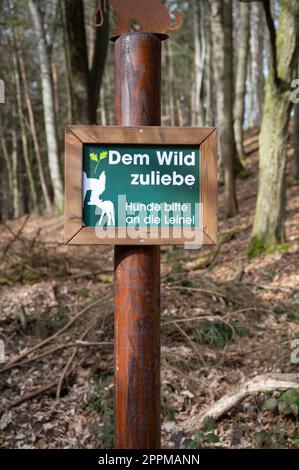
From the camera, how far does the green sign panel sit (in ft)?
7.24

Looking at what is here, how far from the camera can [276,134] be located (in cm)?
750

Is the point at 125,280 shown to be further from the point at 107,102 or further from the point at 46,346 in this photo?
the point at 107,102

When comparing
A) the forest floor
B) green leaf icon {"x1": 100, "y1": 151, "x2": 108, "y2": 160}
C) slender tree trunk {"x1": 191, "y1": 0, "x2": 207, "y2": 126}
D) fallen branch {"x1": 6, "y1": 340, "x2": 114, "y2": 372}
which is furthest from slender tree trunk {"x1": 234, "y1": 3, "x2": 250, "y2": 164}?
green leaf icon {"x1": 100, "y1": 151, "x2": 108, "y2": 160}

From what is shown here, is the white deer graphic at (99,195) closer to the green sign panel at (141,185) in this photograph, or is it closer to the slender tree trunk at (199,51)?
the green sign panel at (141,185)

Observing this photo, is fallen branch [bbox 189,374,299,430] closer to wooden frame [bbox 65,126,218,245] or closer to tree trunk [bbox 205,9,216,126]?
wooden frame [bbox 65,126,218,245]

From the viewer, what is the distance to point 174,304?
5691 millimetres

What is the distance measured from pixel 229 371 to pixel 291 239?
4.13 meters

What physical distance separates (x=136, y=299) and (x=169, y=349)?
8.72 feet

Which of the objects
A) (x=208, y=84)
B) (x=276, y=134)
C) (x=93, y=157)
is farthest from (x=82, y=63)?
(x=208, y=84)

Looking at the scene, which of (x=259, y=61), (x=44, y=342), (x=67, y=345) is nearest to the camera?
(x=67, y=345)

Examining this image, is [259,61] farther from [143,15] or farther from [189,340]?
[143,15]

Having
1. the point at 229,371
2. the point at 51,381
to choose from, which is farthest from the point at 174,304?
the point at 51,381

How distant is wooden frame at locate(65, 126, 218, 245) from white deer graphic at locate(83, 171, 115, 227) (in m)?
0.03

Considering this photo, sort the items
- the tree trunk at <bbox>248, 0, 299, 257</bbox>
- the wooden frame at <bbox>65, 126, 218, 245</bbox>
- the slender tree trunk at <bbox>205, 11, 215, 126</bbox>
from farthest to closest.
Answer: the slender tree trunk at <bbox>205, 11, 215, 126</bbox> < the tree trunk at <bbox>248, 0, 299, 257</bbox> < the wooden frame at <bbox>65, 126, 218, 245</bbox>
